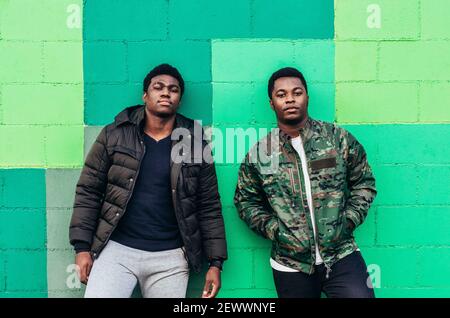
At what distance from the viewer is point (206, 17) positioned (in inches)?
145

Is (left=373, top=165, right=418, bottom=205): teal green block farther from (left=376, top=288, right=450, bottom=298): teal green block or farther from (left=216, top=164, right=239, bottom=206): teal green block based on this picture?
(left=216, top=164, right=239, bottom=206): teal green block

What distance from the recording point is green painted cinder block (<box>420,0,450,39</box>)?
12.2 feet

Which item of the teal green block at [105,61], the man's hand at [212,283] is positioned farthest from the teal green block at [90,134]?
the man's hand at [212,283]

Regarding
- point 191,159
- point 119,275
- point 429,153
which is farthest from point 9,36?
point 429,153

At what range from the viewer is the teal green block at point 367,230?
12.2ft

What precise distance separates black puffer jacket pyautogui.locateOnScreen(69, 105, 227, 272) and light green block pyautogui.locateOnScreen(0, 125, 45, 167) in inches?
21.5

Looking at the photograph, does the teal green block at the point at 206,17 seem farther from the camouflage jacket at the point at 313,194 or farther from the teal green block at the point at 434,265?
the teal green block at the point at 434,265

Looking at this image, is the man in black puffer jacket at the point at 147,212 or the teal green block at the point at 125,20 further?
the teal green block at the point at 125,20

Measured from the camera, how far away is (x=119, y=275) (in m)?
3.22

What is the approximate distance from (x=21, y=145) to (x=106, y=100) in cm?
66

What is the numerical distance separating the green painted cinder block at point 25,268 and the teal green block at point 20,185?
338 mm

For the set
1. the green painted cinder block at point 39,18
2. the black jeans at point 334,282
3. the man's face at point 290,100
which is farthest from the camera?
the green painted cinder block at point 39,18

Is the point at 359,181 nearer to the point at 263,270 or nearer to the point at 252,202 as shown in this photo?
the point at 252,202
